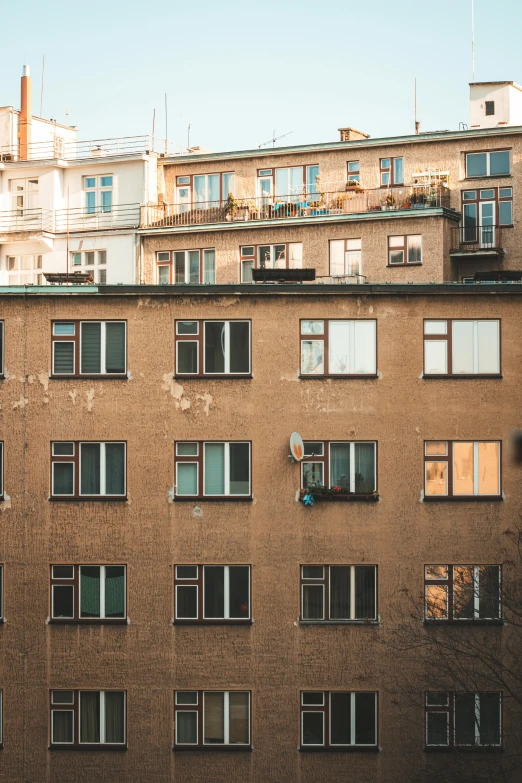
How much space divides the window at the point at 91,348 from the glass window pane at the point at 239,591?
654 cm

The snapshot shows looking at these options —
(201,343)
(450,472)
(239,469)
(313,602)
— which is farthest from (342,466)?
(201,343)

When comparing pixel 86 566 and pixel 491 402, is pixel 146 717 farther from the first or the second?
pixel 491 402

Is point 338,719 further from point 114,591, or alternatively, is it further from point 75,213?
point 75,213

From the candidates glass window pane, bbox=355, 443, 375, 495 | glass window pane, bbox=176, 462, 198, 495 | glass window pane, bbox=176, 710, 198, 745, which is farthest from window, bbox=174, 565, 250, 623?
glass window pane, bbox=355, 443, 375, 495

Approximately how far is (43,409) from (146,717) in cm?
915

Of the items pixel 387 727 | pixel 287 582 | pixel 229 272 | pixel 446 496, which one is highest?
pixel 229 272

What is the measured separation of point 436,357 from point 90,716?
14.1 metres

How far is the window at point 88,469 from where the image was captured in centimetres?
3869

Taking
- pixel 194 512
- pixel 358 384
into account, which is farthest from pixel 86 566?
pixel 358 384

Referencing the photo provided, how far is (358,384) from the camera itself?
38594 millimetres

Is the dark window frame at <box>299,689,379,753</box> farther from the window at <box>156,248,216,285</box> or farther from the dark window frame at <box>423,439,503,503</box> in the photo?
the window at <box>156,248,216,285</box>

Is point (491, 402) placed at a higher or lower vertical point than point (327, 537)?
higher

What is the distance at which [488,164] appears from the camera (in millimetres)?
58375

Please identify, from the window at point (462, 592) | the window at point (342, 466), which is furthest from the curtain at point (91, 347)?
the window at point (462, 592)
